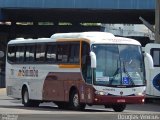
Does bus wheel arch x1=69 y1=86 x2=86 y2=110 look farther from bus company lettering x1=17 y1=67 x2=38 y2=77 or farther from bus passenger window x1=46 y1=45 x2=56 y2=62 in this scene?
bus company lettering x1=17 y1=67 x2=38 y2=77

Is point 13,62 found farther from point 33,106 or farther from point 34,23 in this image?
point 34,23

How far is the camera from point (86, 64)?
73.8ft

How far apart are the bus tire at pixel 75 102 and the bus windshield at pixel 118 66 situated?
1474 mm

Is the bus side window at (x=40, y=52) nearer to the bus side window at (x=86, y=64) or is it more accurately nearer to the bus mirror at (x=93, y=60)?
the bus side window at (x=86, y=64)

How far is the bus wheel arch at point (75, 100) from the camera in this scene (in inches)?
908

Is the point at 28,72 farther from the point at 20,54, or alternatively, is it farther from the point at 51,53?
the point at 51,53

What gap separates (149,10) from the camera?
55.7 metres

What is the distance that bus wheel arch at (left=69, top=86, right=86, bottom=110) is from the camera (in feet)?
75.7

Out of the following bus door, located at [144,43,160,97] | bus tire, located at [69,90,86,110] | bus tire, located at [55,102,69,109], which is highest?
bus door, located at [144,43,160,97]

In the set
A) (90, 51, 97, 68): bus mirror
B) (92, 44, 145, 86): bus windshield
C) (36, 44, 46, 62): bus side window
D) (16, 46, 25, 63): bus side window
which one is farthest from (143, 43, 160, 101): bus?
(90, 51, 97, 68): bus mirror

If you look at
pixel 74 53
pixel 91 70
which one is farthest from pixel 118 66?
pixel 74 53

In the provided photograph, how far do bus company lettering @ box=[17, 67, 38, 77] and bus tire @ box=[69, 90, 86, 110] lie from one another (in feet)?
10.2

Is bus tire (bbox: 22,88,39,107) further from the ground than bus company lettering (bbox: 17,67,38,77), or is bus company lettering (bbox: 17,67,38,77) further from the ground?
bus company lettering (bbox: 17,67,38,77)

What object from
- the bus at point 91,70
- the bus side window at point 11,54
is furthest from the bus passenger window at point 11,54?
the bus at point 91,70
